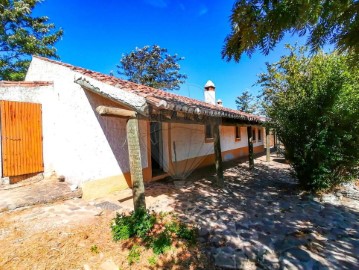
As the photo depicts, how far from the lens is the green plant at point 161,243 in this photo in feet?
10.9

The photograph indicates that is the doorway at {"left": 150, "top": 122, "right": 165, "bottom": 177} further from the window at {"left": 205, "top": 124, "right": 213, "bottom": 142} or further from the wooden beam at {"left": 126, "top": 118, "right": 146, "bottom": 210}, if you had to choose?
the wooden beam at {"left": 126, "top": 118, "right": 146, "bottom": 210}

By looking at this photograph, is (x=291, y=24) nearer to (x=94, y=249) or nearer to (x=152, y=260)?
(x=152, y=260)

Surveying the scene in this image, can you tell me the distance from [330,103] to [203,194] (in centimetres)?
405

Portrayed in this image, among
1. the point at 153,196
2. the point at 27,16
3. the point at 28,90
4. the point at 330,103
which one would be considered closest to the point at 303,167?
the point at 330,103

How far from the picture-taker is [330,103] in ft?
18.2

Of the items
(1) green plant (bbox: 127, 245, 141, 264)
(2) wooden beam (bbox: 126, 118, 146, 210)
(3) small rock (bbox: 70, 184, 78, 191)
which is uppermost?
(2) wooden beam (bbox: 126, 118, 146, 210)

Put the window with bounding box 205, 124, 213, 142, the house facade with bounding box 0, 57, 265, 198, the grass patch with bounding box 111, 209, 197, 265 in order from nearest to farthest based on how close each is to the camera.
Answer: the grass patch with bounding box 111, 209, 197, 265 → the house facade with bounding box 0, 57, 265, 198 → the window with bounding box 205, 124, 213, 142

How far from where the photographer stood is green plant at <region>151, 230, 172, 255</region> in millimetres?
3309

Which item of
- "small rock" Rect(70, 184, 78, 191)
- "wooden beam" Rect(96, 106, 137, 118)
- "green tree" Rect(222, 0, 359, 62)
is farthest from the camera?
"small rock" Rect(70, 184, 78, 191)

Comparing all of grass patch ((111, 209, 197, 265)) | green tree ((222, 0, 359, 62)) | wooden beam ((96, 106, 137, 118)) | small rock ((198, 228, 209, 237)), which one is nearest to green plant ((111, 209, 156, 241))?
grass patch ((111, 209, 197, 265))

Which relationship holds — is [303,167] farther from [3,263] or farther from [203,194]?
[3,263]

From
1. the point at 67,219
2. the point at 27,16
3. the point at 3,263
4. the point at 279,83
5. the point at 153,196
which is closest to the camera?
the point at 3,263

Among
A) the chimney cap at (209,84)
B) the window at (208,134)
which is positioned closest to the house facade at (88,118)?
the window at (208,134)

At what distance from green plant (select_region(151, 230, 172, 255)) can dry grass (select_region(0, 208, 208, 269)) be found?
78 mm
